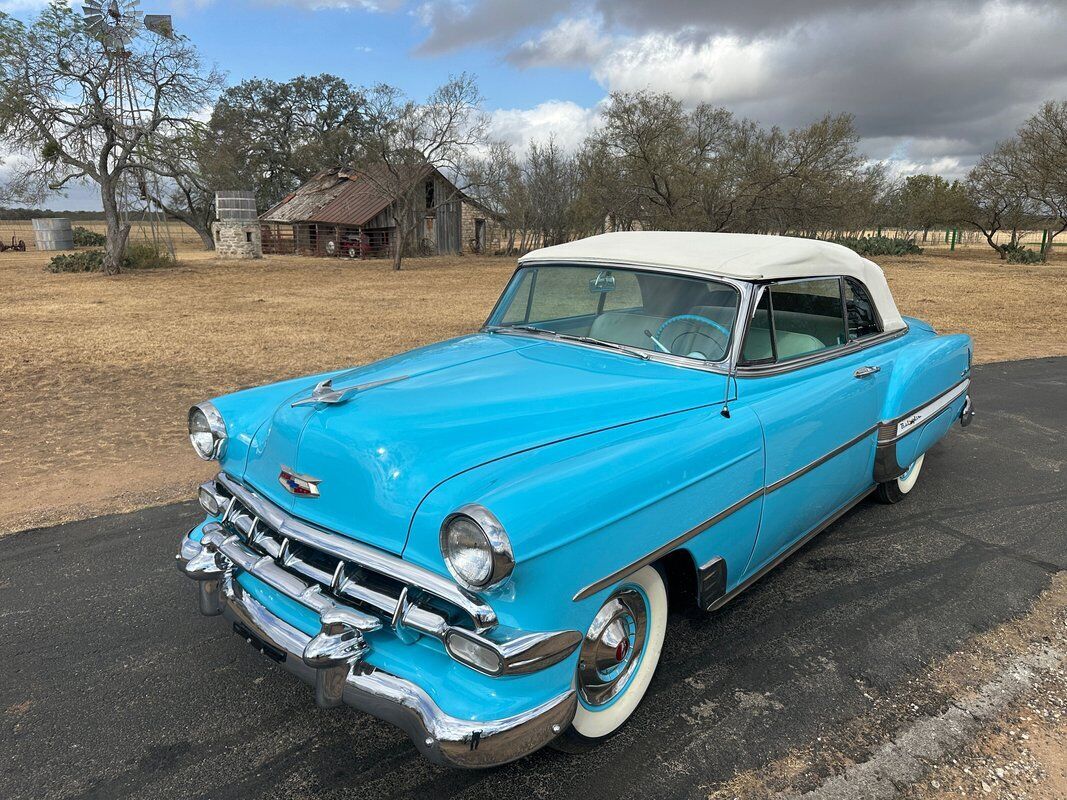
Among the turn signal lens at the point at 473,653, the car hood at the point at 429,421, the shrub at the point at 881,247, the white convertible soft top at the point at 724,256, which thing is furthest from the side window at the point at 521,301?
the shrub at the point at 881,247

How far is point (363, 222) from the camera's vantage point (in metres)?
33.7

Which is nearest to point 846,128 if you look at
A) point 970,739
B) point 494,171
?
point 494,171

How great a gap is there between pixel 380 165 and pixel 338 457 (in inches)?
1122

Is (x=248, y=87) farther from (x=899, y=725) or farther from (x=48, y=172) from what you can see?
(x=899, y=725)

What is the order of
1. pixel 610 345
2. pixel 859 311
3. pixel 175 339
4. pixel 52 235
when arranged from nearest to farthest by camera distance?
1. pixel 610 345
2. pixel 859 311
3. pixel 175 339
4. pixel 52 235

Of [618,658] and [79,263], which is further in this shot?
[79,263]

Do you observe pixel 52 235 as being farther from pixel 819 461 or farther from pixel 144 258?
pixel 819 461

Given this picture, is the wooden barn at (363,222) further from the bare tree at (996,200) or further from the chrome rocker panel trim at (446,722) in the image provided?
the chrome rocker panel trim at (446,722)

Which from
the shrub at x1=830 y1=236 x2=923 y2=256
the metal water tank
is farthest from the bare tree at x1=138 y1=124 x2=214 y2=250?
the shrub at x1=830 y1=236 x2=923 y2=256

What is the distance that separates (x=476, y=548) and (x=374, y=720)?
3.56 ft

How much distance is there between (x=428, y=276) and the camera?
2455 centimetres

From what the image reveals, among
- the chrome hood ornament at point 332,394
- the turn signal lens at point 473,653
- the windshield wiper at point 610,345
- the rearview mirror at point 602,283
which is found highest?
the rearview mirror at point 602,283

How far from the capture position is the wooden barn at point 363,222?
34.7 m

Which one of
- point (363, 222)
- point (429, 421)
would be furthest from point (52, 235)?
point (429, 421)
